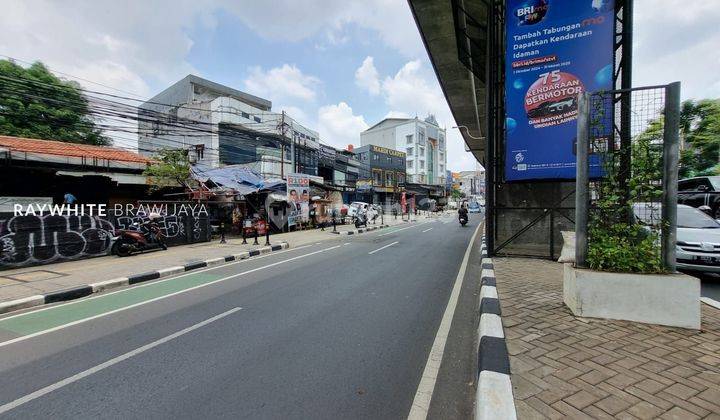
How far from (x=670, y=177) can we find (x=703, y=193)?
14.2m

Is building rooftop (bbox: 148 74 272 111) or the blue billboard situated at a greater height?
building rooftop (bbox: 148 74 272 111)

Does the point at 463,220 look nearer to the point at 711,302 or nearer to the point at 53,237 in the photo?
the point at 711,302

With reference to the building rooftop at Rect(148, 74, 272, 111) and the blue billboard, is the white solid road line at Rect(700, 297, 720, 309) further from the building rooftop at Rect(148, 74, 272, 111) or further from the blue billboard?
the building rooftop at Rect(148, 74, 272, 111)

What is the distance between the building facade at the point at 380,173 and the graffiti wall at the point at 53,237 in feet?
114

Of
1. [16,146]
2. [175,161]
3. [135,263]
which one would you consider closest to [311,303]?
[135,263]

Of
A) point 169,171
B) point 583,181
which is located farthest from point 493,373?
point 169,171

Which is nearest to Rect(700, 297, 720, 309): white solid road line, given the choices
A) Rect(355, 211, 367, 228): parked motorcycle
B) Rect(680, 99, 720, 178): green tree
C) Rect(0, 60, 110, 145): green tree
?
Rect(355, 211, 367, 228): parked motorcycle

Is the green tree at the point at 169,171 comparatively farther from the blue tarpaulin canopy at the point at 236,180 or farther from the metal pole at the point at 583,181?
the metal pole at the point at 583,181

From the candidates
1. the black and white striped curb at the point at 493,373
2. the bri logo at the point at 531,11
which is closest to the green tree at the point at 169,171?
the bri logo at the point at 531,11

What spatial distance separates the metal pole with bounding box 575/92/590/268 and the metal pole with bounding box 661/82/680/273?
76 centimetres

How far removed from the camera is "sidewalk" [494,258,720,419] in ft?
7.80

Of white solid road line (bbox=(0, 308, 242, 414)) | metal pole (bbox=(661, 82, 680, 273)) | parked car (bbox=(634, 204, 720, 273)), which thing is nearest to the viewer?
white solid road line (bbox=(0, 308, 242, 414))

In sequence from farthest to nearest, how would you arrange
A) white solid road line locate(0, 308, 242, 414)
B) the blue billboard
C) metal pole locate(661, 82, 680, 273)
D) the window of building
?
1. the window of building
2. the blue billboard
3. metal pole locate(661, 82, 680, 273)
4. white solid road line locate(0, 308, 242, 414)

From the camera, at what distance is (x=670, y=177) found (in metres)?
4.02
